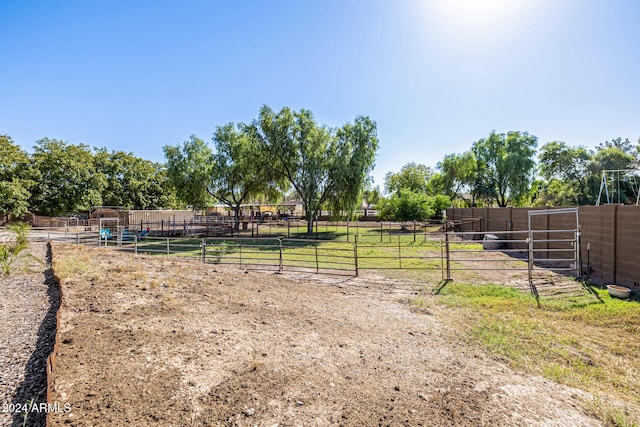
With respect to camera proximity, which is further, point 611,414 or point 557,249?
point 557,249

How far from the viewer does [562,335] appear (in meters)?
4.64

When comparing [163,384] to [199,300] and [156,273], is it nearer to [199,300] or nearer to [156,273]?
[199,300]

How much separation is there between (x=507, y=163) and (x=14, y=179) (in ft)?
172

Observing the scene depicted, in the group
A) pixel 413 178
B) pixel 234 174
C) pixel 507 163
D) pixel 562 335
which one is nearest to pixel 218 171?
pixel 234 174

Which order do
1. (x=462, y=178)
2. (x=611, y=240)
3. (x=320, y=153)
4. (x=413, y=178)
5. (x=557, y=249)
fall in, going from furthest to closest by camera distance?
(x=413, y=178) < (x=462, y=178) < (x=320, y=153) < (x=557, y=249) < (x=611, y=240)

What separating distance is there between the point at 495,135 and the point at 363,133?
22.1m

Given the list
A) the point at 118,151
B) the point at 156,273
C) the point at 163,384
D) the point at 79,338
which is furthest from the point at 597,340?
the point at 118,151

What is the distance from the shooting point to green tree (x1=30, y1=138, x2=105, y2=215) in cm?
3406

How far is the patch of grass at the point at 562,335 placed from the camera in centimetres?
348

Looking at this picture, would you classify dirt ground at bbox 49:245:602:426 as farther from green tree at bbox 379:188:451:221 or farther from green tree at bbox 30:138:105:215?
green tree at bbox 30:138:105:215

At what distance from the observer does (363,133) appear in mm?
24281

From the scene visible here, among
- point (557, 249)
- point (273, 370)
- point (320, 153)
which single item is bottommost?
point (273, 370)

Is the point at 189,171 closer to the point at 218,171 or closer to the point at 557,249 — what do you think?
the point at 218,171

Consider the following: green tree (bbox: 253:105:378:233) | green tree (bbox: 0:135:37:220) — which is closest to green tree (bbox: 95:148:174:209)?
green tree (bbox: 0:135:37:220)
